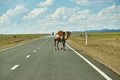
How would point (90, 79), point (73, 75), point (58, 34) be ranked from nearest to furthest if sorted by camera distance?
point (90, 79) < point (73, 75) < point (58, 34)

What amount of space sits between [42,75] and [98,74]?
2.01 meters

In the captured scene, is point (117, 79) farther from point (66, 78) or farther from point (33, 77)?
point (33, 77)

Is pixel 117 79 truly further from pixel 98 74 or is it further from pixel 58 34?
pixel 58 34

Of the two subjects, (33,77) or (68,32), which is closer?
(33,77)

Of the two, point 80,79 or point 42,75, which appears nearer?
point 80,79

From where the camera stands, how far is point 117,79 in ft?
34.8

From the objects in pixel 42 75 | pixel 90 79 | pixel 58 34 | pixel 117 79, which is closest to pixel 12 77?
pixel 42 75

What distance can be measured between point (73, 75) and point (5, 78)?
241cm


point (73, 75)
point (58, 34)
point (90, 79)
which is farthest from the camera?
point (58, 34)

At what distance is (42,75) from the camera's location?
11.7 meters

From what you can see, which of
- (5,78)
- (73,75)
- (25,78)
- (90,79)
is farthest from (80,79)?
(5,78)

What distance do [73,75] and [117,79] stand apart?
175 centimetres

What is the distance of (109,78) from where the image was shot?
10.8 m

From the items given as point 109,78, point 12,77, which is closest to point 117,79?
point 109,78
